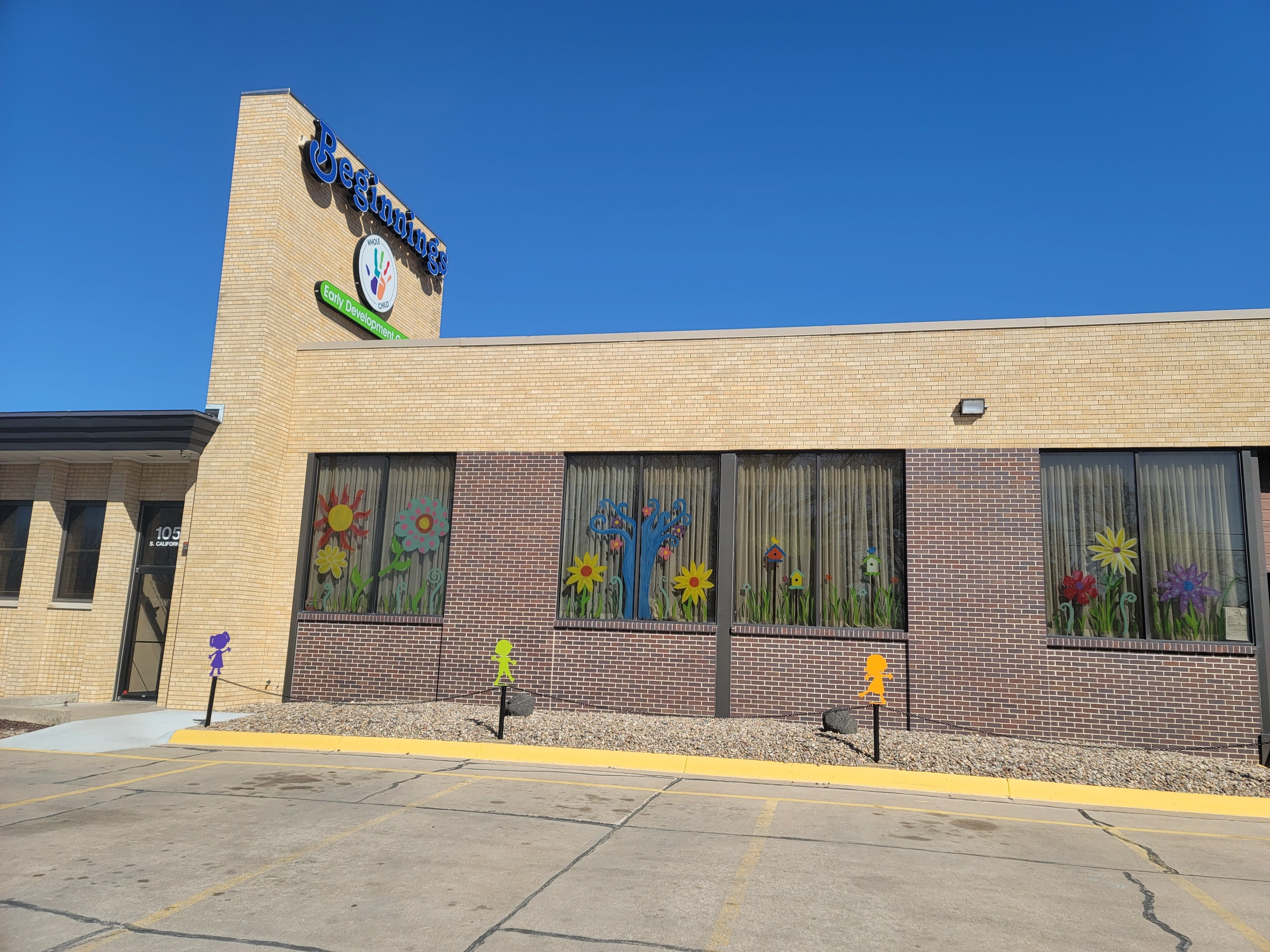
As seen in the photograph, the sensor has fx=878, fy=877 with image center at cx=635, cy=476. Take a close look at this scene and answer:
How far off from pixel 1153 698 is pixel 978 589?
2.80 m

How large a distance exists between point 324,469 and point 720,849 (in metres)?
11.7

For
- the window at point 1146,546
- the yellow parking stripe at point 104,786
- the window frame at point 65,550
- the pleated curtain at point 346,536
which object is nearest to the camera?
the yellow parking stripe at point 104,786

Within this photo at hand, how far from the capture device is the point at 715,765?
36.7ft

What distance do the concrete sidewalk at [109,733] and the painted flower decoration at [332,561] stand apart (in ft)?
9.62

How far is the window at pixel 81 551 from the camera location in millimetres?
16797

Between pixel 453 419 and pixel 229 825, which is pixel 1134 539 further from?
pixel 229 825

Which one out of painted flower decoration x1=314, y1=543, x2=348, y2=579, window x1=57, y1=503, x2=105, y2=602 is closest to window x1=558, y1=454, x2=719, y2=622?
painted flower decoration x1=314, y1=543, x2=348, y2=579

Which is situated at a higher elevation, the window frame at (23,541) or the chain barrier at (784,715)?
the window frame at (23,541)

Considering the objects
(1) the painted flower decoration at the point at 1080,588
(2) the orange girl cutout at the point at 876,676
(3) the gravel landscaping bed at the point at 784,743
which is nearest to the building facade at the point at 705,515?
(1) the painted flower decoration at the point at 1080,588

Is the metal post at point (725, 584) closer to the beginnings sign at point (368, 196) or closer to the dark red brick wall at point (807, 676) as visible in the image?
the dark red brick wall at point (807, 676)

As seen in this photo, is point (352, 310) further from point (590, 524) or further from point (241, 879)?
point (241, 879)

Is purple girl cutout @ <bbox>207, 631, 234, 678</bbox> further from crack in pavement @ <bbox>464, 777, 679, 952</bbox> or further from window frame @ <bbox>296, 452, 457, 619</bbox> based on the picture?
crack in pavement @ <bbox>464, 777, 679, 952</bbox>

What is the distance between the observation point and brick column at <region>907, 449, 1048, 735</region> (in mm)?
13242

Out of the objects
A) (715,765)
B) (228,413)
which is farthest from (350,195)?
(715,765)
